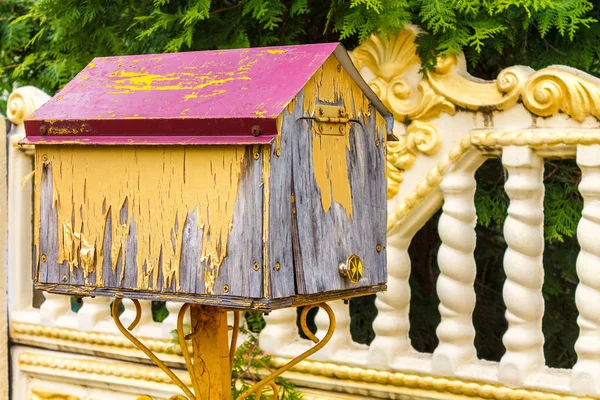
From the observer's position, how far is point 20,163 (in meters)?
4.55

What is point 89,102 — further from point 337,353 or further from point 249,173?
point 337,353

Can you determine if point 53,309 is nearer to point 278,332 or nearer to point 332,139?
point 278,332

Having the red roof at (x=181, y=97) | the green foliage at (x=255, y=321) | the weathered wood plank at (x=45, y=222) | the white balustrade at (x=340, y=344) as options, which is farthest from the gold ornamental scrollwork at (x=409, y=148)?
the weathered wood plank at (x=45, y=222)

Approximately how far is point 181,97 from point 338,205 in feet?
1.59

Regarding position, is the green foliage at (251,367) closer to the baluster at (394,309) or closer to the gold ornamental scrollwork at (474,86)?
the baluster at (394,309)

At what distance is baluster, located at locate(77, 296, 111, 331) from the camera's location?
427 centimetres

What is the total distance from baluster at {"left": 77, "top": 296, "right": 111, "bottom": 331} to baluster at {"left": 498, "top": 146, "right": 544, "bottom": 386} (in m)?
1.84

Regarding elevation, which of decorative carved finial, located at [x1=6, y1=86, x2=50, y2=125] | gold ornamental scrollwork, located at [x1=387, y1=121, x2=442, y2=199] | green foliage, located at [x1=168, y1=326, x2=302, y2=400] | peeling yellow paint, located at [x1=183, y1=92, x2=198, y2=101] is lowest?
green foliage, located at [x1=168, y1=326, x2=302, y2=400]

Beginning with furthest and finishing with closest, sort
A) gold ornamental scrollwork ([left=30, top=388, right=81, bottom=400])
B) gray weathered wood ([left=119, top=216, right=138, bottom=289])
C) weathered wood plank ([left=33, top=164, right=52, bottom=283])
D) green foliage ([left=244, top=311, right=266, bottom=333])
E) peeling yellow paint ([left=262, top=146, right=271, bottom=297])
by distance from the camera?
gold ornamental scrollwork ([left=30, top=388, right=81, bottom=400]) → green foliage ([left=244, top=311, right=266, bottom=333]) → weathered wood plank ([left=33, top=164, right=52, bottom=283]) → gray weathered wood ([left=119, top=216, right=138, bottom=289]) → peeling yellow paint ([left=262, top=146, right=271, bottom=297])

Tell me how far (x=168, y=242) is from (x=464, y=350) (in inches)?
50.4

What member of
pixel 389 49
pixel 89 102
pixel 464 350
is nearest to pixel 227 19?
pixel 389 49

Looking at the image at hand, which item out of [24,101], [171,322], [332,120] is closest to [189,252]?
[332,120]

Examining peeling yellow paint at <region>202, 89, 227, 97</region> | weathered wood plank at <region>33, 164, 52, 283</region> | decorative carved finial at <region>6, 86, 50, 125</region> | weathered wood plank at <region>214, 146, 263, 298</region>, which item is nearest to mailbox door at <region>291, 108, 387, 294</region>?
weathered wood plank at <region>214, 146, 263, 298</region>

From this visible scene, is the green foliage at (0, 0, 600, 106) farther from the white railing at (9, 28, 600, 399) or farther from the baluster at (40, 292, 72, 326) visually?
the baluster at (40, 292, 72, 326)
